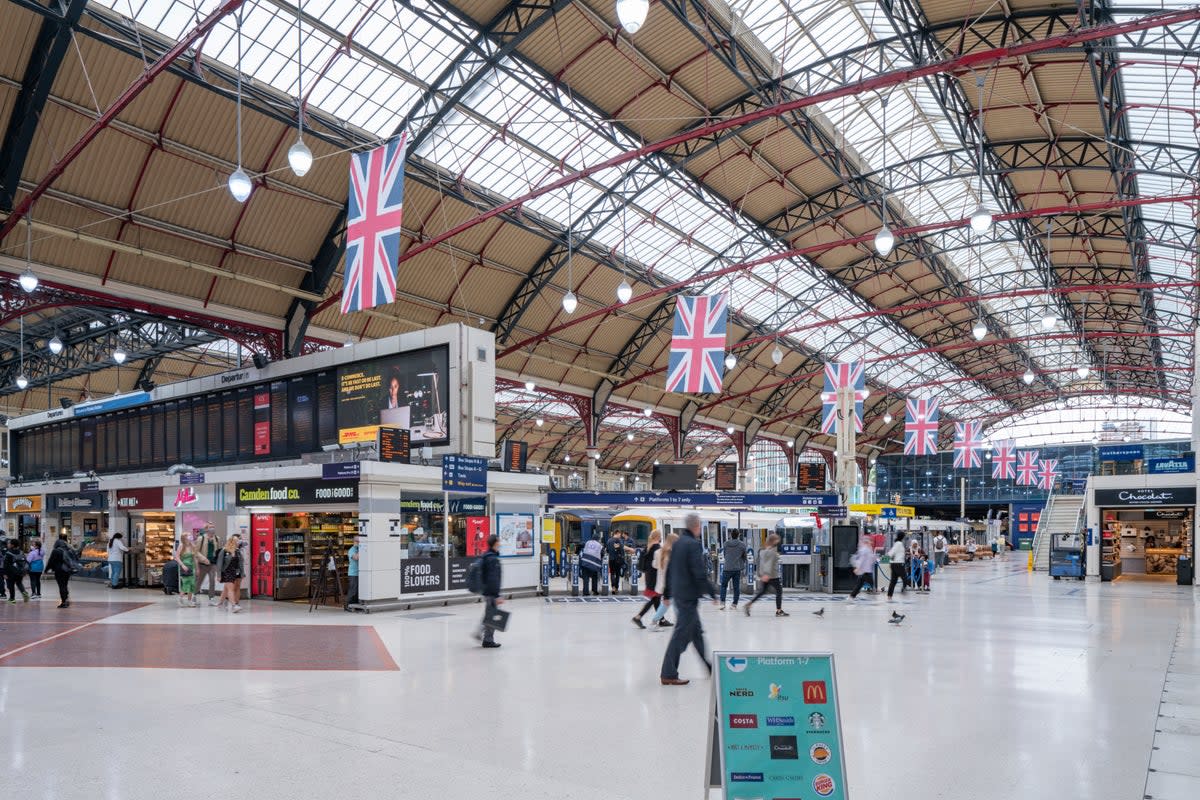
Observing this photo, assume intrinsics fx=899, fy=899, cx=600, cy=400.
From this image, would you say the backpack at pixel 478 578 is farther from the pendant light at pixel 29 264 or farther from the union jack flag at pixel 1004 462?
the union jack flag at pixel 1004 462

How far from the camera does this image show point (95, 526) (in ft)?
89.9

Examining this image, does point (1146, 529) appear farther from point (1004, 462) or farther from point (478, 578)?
point (478, 578)

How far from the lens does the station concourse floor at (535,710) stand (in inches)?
235

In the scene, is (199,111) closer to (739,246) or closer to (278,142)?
(278,142)

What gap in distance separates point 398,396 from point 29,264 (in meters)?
8.33

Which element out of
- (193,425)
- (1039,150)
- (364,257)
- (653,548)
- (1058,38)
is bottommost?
(653,548)

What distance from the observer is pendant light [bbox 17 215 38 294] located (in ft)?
59.5

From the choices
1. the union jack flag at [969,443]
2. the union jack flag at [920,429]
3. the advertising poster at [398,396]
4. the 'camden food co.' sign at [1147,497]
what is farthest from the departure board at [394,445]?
the union jack flag at [969,443]

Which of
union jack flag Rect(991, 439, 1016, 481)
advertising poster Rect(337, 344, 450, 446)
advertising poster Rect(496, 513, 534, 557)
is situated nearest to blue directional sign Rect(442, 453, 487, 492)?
advertising poster Rect(337, 344, 450, 446)

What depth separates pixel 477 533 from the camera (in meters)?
20.2

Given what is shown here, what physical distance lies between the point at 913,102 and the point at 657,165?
7.69 meters

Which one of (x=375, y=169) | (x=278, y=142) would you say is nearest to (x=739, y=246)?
(x=278, y=142)

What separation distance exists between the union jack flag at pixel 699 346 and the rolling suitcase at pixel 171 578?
41.1ft

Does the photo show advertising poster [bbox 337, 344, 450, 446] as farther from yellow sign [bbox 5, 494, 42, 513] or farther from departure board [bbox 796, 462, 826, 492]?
yellow sign [bbox 5, 494, 42, 513]
